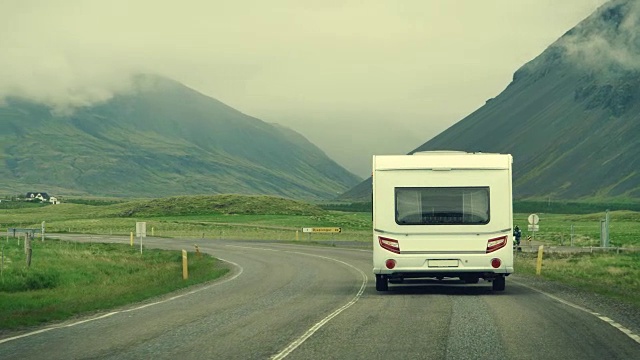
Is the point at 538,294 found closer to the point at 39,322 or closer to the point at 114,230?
the point at 39,322

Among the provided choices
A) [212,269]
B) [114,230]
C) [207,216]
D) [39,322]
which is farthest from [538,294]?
[207,216]

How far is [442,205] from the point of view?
24.5m

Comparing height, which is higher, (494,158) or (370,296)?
(494,158)

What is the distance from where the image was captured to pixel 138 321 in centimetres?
1884

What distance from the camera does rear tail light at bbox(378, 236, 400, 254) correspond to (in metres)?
24.4

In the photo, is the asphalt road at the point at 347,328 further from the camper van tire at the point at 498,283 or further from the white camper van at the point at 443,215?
the white camper van at the point at 443,215

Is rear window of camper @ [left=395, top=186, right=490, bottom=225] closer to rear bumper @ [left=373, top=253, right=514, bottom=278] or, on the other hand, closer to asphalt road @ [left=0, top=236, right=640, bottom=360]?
rear bumper @ [left=373, top=253, right=514, bottom=278]

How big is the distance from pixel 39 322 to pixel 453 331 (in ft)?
27.6

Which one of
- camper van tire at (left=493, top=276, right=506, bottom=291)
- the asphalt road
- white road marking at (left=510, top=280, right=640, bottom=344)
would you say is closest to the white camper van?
the asphalt road

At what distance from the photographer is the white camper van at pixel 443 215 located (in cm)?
2425

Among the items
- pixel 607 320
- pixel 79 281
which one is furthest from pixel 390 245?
pixel 79 281

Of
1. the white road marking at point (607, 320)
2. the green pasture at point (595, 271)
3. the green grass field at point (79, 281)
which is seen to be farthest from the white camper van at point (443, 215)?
the green grass field at point (79, 281)

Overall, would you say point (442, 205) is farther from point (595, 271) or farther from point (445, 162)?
point (595, 271)

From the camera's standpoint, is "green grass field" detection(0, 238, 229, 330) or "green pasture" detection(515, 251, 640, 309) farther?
"green pasture" detection(515, 251, 640, 309)
